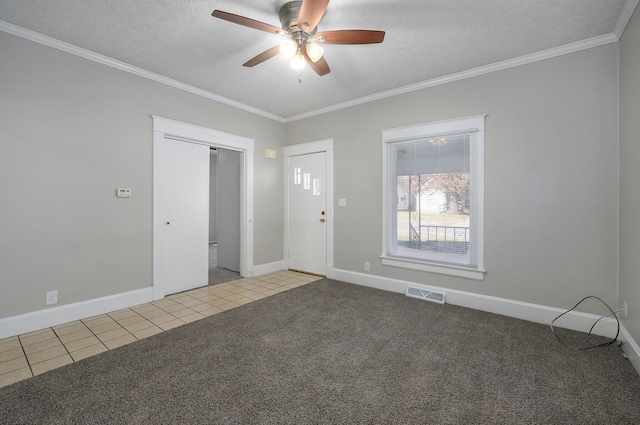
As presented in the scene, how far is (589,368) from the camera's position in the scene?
6.81 ft

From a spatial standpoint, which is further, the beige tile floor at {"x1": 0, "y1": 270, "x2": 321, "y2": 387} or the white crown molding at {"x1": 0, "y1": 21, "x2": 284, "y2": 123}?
the white crown molding at {"x1": 0, "y1": 21, "x2": 284, "y2": 123}

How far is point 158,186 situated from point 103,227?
2.45 feet

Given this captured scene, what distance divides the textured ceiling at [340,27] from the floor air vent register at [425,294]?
8.81 feet

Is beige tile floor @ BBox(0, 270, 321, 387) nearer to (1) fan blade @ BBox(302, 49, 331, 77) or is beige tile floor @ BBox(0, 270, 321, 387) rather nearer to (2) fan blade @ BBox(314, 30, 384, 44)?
(1) fan blade @ BBox(302, 49, 331, 77)

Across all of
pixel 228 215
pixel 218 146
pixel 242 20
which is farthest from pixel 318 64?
pixel 228 215

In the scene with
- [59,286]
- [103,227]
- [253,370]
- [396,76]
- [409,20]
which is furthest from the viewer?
[396,76]

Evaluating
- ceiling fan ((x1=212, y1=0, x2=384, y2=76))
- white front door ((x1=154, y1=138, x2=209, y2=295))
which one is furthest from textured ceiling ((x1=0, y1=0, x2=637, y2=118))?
white front door ((x1=154, y1=138, x2=209, y2=295))

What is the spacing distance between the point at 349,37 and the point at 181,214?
3.07 m

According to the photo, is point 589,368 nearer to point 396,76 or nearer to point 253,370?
point 253,370

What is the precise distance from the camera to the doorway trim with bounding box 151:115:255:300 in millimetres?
3494

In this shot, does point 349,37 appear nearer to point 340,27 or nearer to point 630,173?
point 340,27

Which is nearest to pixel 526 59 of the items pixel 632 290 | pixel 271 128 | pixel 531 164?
pixel 531 164

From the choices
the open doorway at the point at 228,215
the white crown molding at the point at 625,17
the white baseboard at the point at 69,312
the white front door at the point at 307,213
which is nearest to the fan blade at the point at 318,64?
the white front door at the point at 307,213

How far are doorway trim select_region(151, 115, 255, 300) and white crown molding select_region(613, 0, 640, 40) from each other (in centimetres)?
430
